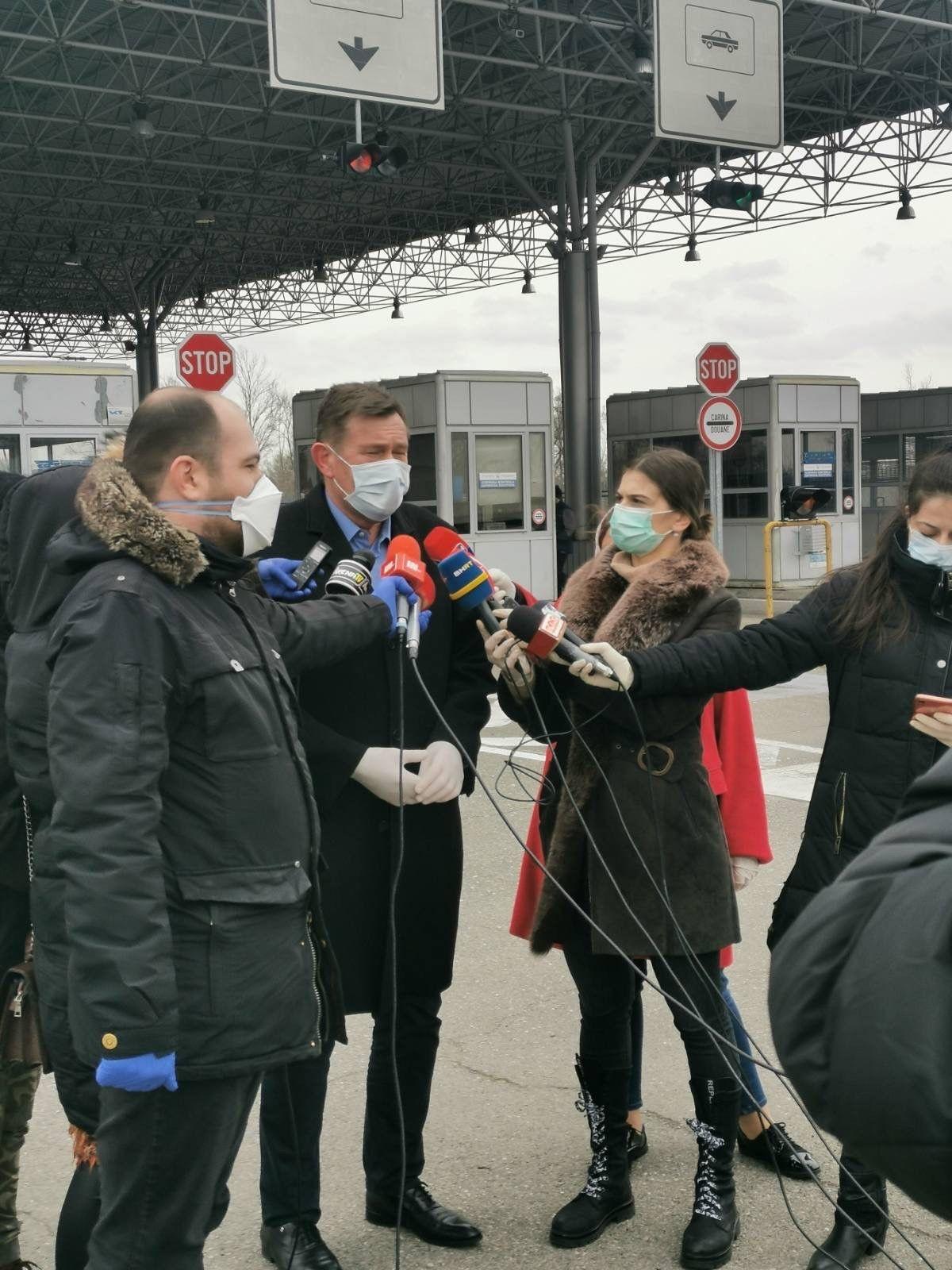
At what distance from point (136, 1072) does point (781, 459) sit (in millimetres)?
20066

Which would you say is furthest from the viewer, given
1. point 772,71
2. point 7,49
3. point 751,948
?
point 7,49

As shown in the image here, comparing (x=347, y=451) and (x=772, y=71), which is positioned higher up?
(x=772, y=71)

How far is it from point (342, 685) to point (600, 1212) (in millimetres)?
1417

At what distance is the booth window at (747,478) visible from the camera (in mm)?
21562

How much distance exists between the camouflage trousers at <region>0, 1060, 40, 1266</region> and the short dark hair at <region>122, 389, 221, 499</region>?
1390 millimetres

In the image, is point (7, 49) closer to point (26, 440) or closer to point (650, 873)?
point (26, 440)

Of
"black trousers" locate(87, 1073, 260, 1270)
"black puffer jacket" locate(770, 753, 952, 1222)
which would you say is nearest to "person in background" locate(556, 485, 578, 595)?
"black trousers" locate(87, 1073, 260, 1270)

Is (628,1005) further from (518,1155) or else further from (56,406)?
(56,406)

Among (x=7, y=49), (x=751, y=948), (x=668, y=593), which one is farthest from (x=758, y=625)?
(x=7, y=49)

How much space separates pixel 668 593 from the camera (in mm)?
3508

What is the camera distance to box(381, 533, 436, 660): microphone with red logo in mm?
3061

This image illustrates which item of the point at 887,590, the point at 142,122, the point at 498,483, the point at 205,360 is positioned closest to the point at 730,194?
the point at 498,483

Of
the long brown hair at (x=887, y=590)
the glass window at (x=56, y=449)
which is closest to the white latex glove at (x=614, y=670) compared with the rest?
the long brown hair at (x=887, y=590)

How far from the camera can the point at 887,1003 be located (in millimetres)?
1148
